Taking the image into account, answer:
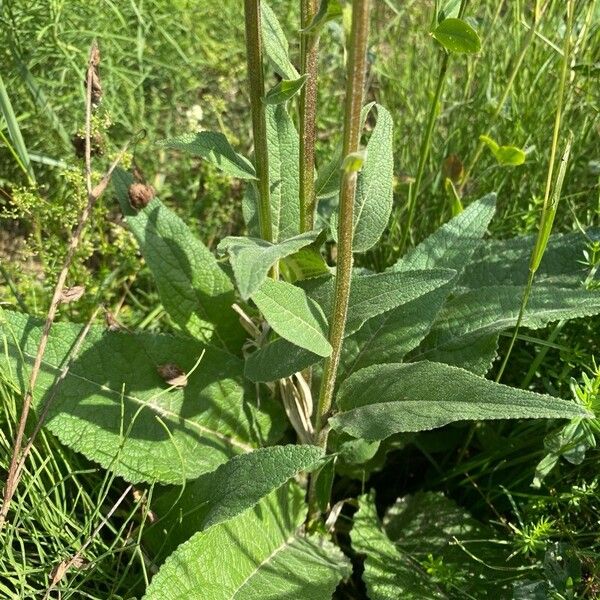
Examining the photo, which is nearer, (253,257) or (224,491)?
(253,257)

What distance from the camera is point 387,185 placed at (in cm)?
→ 129

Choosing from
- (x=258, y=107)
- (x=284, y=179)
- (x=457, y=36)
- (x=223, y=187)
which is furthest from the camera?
(x=223, y=187)

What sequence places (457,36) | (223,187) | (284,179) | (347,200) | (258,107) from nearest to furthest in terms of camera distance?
(347,200) < (258,107) < (457,36) < (284,179) < (223,187)

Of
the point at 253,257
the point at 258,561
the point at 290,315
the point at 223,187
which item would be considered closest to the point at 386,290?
the point at 290,315

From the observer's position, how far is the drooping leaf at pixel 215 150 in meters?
1.14

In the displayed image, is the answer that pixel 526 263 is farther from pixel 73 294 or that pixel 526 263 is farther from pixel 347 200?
pixel 73 294

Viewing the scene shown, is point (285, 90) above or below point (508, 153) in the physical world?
above

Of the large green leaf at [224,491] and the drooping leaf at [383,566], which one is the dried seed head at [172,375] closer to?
the large green leaf at [224,491]

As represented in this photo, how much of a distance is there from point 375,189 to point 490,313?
1.15 ft

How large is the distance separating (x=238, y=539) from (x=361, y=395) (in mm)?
319

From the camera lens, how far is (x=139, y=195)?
57.0 inches

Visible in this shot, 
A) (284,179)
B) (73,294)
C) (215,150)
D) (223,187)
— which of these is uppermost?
(215,150)

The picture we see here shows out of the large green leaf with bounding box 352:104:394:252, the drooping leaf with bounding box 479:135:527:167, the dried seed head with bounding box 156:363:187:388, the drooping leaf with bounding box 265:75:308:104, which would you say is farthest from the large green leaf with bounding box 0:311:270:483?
the drooping leaf with bounding box 479:135:527:167

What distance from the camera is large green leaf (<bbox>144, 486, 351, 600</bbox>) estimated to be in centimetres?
116
